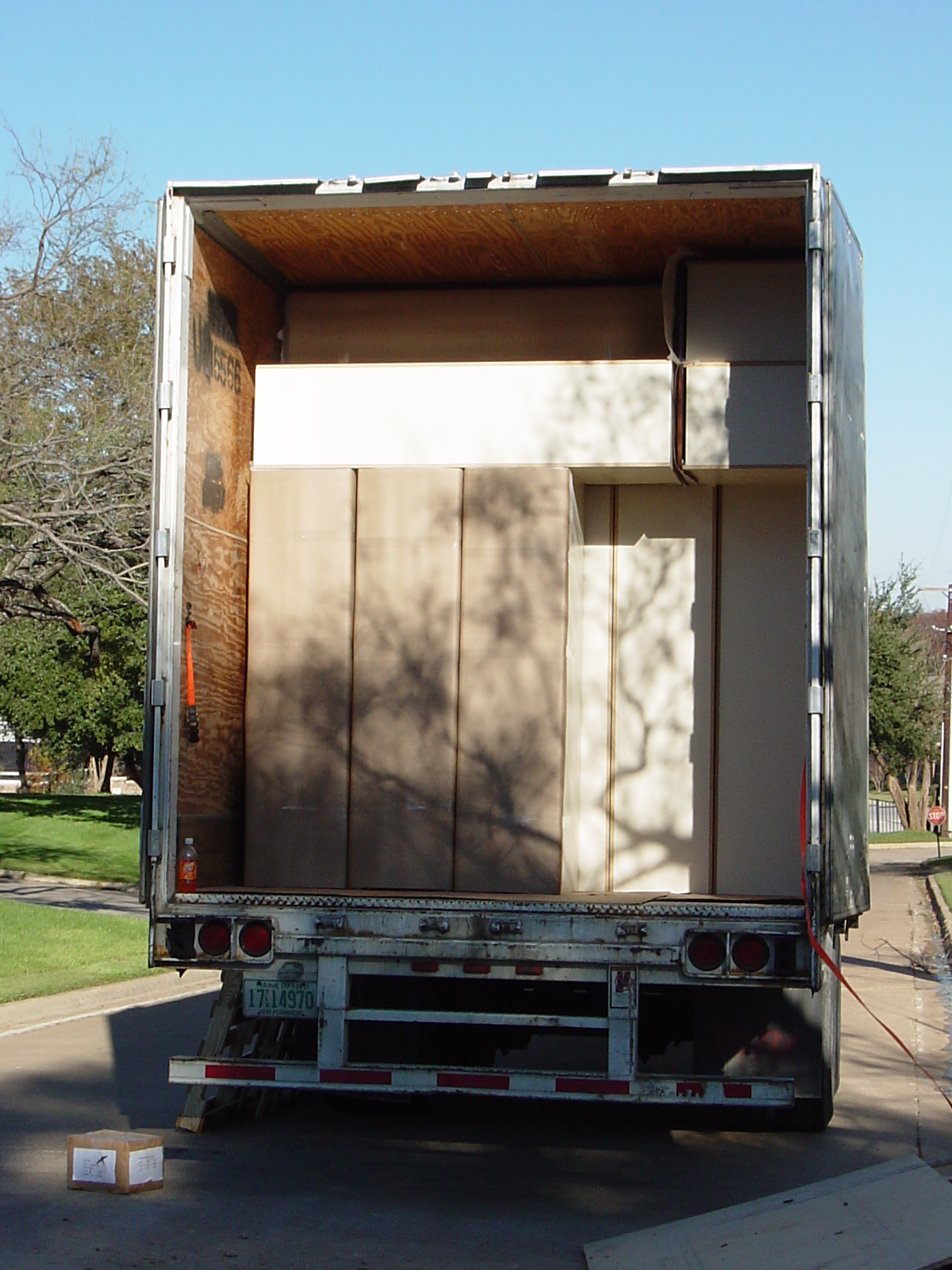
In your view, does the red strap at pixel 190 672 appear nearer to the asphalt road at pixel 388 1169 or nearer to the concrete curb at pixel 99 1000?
the asphalt road at pixel 388 1169

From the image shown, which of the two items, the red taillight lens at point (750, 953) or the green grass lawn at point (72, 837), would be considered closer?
the red taillight lens at point (750, 953)

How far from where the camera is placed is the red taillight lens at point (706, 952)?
6.34m

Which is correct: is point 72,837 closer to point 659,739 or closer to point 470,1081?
point 659,739

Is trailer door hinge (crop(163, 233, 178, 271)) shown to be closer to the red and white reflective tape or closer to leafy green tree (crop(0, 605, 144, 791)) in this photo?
the red and white reflective tape

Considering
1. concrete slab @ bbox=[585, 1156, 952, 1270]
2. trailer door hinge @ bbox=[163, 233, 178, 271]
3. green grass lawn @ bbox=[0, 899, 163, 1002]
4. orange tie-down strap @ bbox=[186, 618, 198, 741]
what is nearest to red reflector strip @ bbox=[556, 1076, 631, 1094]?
concrete slab @ bbox=[585, 1156, 952, 1270]

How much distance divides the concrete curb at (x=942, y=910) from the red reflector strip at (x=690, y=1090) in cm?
1254

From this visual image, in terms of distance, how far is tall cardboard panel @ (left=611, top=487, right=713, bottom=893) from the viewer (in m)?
8.08

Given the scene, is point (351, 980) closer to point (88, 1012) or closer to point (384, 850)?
point (384, 850)

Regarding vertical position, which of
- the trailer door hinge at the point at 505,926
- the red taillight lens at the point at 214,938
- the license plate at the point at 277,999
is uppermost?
the trailer door hinge at the point at 505,926

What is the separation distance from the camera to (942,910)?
23.1 meters

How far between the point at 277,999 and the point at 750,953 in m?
1.96

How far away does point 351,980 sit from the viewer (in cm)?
677

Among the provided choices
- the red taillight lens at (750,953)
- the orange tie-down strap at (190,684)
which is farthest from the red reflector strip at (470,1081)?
the orange tie-down strap at (190,684)

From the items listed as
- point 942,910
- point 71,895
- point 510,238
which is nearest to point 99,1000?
point 510,238
